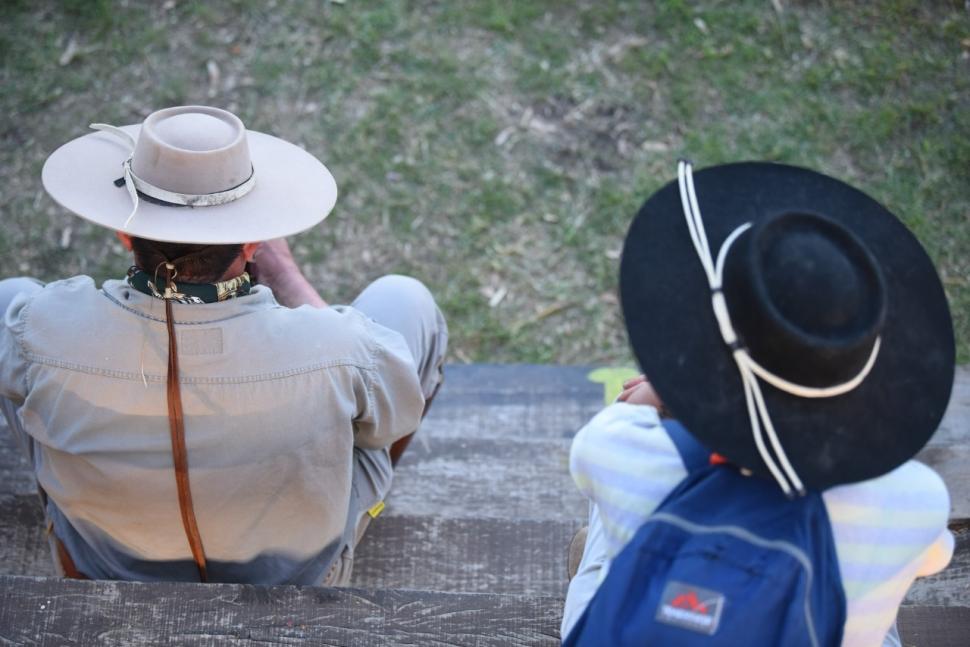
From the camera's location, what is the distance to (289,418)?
2102 millimetres

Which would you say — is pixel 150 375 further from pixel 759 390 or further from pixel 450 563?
pixel 759 390

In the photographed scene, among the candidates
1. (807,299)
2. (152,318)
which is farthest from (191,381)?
(807,299)

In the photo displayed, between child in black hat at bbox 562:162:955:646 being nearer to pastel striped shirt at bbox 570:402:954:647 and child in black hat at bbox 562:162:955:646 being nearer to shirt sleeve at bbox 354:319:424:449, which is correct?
pastel striped shirt at bbox 570:402:954:647

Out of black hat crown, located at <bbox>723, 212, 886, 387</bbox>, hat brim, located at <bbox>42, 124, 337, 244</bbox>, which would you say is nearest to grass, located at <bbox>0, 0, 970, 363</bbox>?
hat brim, located at <bbox>42, 124, 337, 244</bbox>

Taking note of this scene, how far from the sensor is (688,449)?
167 cm

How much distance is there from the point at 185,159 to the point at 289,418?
2.13 feet

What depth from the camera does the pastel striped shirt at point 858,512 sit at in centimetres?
160

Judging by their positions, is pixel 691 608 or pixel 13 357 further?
pixel 13 357

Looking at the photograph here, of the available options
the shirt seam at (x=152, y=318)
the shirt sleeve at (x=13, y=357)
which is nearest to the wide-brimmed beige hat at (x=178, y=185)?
the shirt seam at (x=152, y=318)

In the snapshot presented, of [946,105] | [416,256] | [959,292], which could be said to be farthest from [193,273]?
[946,105]

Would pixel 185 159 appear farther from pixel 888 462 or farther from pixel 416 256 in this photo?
pixel 416 256

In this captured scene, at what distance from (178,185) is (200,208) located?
Answer: 0.24 feet

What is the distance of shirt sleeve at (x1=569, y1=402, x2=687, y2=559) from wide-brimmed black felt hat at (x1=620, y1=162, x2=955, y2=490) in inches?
5.6

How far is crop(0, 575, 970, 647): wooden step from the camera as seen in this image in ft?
7.05
